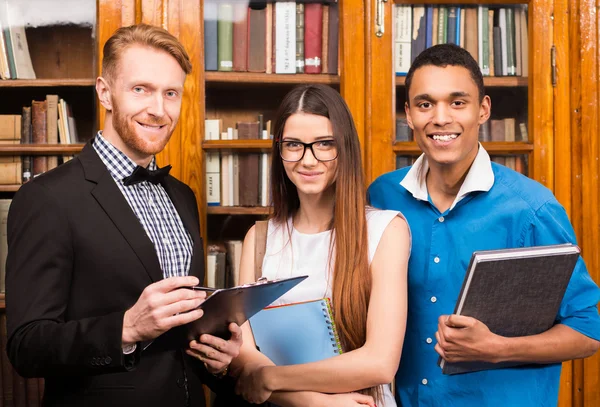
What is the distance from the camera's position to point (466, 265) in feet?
5.96

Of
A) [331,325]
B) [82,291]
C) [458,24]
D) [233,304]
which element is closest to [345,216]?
[331,325]

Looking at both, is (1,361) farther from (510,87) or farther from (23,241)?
(510,87)

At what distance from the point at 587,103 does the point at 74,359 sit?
204 centimetres

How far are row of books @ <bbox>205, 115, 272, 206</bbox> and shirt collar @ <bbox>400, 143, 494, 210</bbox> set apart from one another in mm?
787

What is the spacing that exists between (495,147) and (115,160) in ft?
4.89

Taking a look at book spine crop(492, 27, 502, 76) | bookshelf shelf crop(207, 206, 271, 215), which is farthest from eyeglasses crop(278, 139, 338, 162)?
book spine crop(492, 27, 502, 76)

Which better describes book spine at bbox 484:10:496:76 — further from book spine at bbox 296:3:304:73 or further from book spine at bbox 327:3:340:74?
book spine at bbox 296:3:304:73

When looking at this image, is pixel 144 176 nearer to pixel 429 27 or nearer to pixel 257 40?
pixel 257 40

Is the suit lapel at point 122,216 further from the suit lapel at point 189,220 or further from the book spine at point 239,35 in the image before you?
the book spine at point 239,35

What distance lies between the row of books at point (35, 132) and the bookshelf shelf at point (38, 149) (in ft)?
0.04

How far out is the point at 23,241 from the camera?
1.56 m

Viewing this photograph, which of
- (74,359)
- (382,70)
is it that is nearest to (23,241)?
(74,359)

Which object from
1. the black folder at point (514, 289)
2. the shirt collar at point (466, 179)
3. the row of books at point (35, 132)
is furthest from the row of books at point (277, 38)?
the black folder at point (514, 289)

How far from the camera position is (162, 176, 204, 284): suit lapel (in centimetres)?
186
